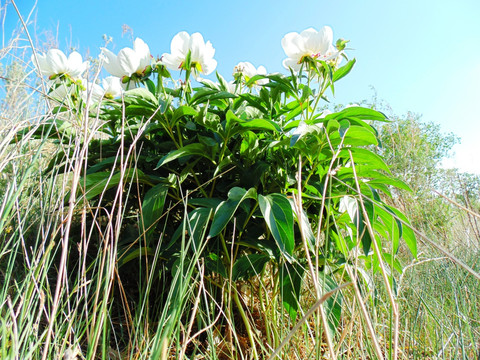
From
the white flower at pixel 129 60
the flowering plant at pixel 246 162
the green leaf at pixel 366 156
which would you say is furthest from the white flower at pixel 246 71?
the green leaf at pixel 366 156

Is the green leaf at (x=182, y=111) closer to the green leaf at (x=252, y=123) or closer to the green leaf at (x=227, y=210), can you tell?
the green leaf at (x=252, y=123)

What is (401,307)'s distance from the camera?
1.09 metres

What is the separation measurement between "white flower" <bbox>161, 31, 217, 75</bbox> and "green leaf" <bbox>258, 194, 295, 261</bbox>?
49cm

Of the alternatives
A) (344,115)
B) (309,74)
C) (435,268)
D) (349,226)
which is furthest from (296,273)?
(435,268)

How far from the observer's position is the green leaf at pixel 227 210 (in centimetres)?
75

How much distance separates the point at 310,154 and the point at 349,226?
10.3 inches

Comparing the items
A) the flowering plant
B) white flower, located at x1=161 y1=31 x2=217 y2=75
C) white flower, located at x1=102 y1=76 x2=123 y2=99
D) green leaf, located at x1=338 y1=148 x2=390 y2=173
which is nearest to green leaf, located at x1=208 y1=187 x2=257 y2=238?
the flowering plant

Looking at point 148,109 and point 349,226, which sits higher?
point 148,109

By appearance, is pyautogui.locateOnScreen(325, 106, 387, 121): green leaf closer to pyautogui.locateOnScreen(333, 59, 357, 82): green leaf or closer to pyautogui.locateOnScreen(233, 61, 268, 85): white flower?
pyautogui.locateOnScreen(333, 59, 357, 82): green leaf

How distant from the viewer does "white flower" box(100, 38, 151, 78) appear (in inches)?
38.9

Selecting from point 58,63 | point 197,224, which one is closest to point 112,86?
point 58,63

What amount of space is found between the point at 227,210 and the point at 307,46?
527 millimetres

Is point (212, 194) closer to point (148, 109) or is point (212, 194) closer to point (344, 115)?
point (148, 109)

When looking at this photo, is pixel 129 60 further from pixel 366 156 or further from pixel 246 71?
pixel 366 156
